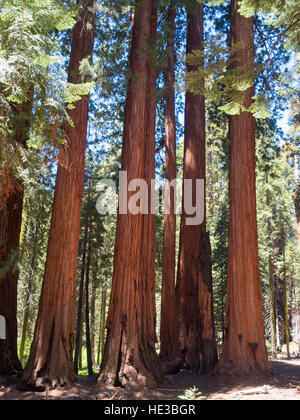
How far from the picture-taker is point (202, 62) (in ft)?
20.6

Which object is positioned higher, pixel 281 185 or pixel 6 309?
pixel 281 185

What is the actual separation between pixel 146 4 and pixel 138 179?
4.50 meters

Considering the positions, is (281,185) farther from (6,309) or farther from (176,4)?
(6,309)

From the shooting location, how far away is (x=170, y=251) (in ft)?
41.0

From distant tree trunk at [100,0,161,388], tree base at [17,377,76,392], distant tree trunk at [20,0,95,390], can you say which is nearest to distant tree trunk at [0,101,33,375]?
distant tree trunk at [20,0,95,390]

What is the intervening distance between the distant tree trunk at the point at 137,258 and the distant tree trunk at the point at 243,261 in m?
1.70

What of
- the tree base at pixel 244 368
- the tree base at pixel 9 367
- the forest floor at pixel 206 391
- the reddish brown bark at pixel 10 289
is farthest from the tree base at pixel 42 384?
the tree base at pixel 244 368

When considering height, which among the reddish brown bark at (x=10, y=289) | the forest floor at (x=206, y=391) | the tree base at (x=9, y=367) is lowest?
the forest floor at (x=206, y=391)

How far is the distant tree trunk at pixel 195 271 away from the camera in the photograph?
9766 millimetres

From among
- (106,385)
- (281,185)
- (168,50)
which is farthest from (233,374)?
(281,185)

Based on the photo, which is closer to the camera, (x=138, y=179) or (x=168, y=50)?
(x=138, y=179)

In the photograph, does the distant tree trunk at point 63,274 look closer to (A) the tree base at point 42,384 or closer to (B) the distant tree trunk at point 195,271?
(A) the tree base at point 42,384

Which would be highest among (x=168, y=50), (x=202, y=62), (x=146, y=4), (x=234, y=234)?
(x=146, y=4)

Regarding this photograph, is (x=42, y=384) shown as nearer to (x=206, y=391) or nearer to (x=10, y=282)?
(x=10, y=282)
